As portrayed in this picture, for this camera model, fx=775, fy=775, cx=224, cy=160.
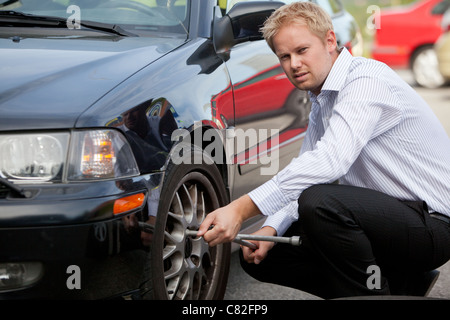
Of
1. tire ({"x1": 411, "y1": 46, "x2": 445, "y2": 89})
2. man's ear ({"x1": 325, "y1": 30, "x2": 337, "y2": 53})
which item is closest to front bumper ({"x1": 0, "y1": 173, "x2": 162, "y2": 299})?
man's ear ({"x1": 325, "y1": 30, "x2": 337, "y2": 53})

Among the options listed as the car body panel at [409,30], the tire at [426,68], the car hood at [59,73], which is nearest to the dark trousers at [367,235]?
the car hood at [59,73]

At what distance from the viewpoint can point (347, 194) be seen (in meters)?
2.69

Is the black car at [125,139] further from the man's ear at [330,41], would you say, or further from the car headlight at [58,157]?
the man's ear at [330,41]

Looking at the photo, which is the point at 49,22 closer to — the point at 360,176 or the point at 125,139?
the point at 125,139

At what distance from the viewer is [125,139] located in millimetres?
2600

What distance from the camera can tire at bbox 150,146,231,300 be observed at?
8.97 feet

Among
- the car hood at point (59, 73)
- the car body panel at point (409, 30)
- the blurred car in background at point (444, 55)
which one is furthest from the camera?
the car body panel at point (409, 30)

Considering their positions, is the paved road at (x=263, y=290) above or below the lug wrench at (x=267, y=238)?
below

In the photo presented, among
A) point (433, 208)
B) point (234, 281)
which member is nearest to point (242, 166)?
point (234, 281)

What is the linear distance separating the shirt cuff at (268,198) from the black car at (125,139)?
35 cm

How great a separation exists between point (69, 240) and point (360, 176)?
1.12 meters

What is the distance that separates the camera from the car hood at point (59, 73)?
98.3 inches

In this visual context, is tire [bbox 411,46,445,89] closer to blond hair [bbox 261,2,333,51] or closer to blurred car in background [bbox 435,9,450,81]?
blurred car in background [bbox 435,9,450,81]

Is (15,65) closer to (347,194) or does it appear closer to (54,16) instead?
(54,16)
